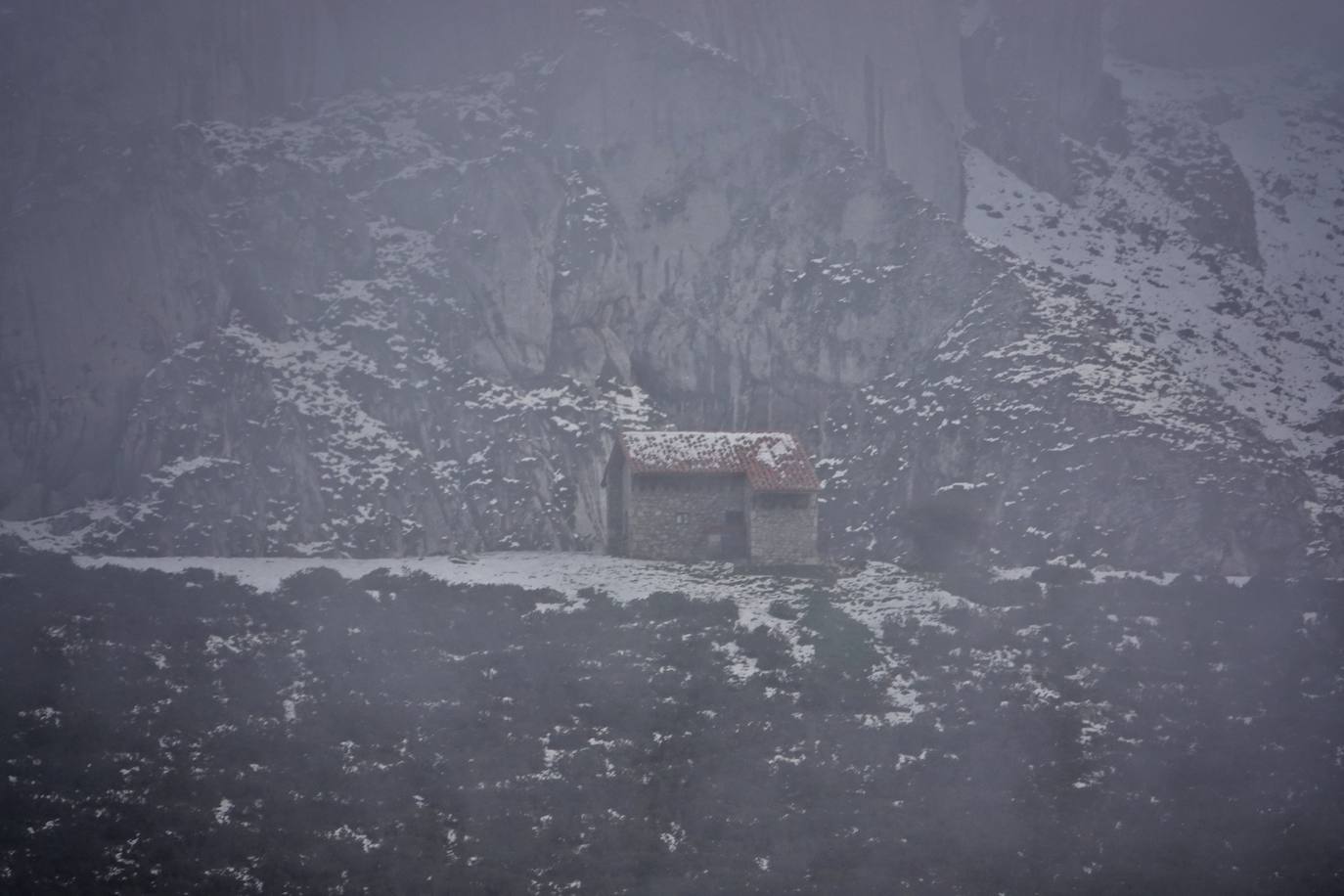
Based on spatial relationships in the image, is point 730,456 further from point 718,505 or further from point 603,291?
point 603,291

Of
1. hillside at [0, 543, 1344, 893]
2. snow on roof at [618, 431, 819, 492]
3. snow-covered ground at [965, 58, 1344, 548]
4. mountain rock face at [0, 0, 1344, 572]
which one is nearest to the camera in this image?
hillside at [0, 543, 1344, 893]

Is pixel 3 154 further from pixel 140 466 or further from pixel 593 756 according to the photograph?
pixel 593 756

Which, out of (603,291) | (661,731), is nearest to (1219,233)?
(603,291)

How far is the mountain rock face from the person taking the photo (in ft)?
146

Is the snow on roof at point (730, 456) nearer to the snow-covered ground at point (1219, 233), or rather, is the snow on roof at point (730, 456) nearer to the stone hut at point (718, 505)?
the stone hut at point (718, 505)

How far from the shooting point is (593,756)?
27.8 m

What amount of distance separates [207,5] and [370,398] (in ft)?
64.2

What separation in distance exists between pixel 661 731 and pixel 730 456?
47.2 feet

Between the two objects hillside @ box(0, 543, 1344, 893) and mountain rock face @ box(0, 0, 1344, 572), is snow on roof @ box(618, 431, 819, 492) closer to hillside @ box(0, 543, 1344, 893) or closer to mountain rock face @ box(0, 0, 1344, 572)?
hillside @ box(0, 543, 1344, 893)

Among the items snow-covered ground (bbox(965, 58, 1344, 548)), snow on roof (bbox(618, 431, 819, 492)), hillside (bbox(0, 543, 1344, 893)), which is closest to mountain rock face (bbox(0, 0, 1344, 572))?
snow-covered ground (bbox(965, 58, 1344, 548))

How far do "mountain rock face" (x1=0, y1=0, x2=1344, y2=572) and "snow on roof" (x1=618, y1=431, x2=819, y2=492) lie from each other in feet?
12.9

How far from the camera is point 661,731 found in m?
29.0

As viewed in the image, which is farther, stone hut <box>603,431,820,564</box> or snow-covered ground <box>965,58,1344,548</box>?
snow-covered ground <box>965,58,1344,548</box>

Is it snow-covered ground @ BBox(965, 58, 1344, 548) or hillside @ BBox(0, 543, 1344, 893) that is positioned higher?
snow-covered ground @ BBox(965, 58, 1344, 548)
